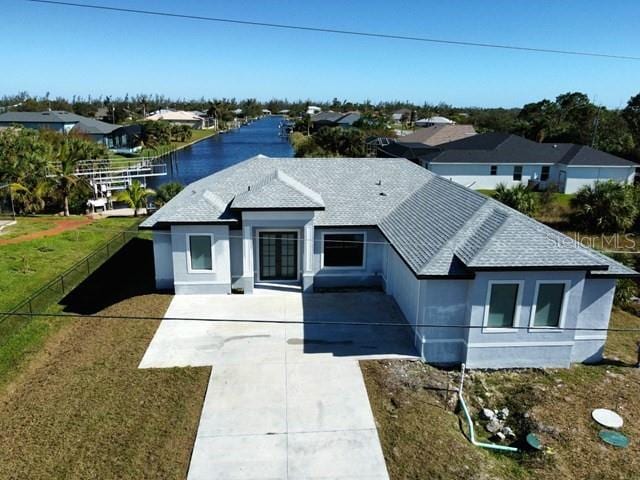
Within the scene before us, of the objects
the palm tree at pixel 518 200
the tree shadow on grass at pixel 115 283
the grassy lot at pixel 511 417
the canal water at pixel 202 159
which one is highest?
the palm tree at pixel 518 200

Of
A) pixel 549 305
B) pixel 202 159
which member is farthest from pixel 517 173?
pixel 202 159

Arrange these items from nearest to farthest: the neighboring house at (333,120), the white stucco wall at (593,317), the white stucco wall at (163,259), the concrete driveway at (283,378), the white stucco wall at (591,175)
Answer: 1. the concrete driveway at (283,378)
2. the white stucco wall at (593,317)
3. the white stucco wall at (163,259)
4. the white stucco wall at (591,175)
5. the neighboring house at (333,120)

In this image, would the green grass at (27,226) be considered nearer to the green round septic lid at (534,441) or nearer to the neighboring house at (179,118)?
the green round septic lid at (534,441)

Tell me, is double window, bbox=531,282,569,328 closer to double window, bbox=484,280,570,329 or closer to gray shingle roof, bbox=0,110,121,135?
double window, bbox=484,280,570,329

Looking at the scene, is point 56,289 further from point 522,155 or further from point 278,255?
point 522,155

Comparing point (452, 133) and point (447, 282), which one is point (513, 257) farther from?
point (452, 133)

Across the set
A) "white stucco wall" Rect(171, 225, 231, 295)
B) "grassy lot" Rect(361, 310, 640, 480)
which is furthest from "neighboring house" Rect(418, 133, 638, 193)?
"grassy lot" Rect(361, 310, 640, 480)

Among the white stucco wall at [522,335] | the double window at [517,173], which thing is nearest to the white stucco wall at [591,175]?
the double window at [517,173]
